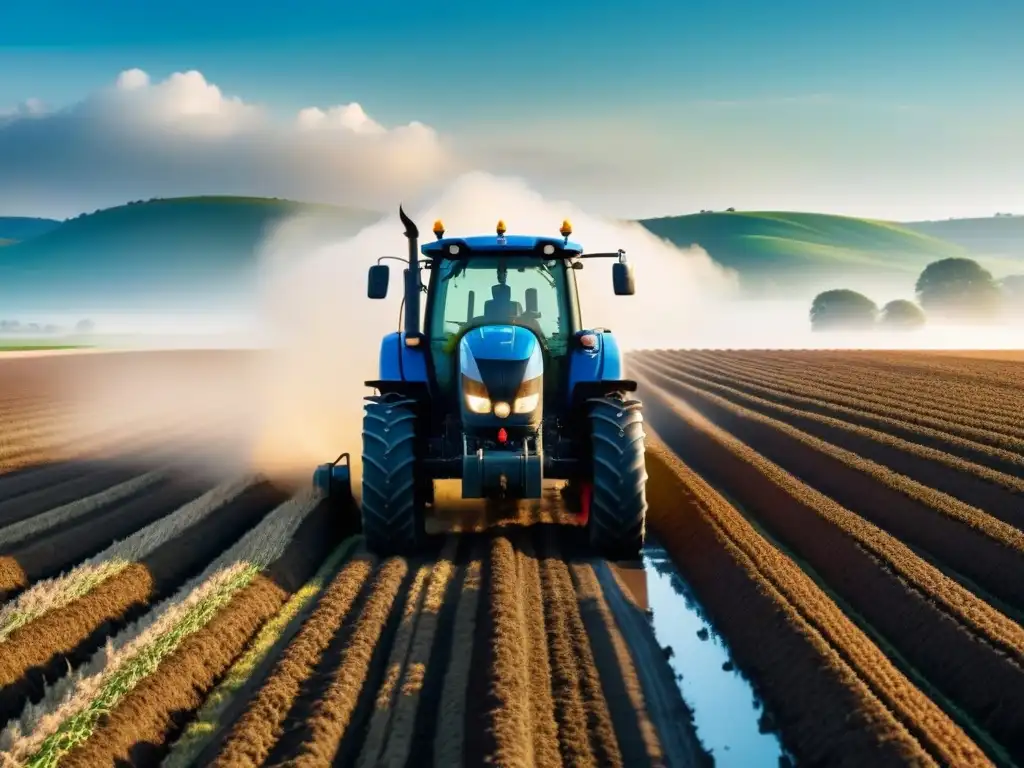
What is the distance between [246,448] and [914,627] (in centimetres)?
978

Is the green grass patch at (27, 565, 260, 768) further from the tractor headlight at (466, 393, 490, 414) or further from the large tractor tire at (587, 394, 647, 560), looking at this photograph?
the large tractor tire at (587, 394, 647, 560)

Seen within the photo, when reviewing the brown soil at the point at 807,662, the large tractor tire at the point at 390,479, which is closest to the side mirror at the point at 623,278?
the large tractor tire at the point at 390,479

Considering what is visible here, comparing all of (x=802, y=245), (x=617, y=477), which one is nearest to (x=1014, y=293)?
(x=802, y=245)

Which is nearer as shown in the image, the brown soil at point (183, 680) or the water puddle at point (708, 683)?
the brown soil at point (183, 680)

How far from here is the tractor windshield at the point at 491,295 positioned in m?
8.57

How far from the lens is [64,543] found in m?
8.34

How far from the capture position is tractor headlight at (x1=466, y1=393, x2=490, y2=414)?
776cm

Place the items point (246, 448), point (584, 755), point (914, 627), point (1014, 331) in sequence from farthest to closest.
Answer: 1. point (1014, 331)
2. point (246, 448)
3. point (914, 627)
4. point (584, 755)

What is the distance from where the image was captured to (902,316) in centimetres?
4881

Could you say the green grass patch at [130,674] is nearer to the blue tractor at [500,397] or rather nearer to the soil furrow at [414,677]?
the soil furrow at [414,677]

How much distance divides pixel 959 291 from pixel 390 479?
160 ft

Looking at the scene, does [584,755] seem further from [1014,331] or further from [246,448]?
[1014,331]

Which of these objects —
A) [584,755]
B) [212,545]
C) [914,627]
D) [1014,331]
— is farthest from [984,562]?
[1014,331]

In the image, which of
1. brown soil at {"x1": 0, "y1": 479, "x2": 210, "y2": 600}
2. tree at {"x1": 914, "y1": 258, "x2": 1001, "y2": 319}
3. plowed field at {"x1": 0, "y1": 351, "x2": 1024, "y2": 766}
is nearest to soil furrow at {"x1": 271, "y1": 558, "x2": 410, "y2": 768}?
plowed field at {"x1": 0, "y1": 351, "x2": 1024, "y2": 766}
